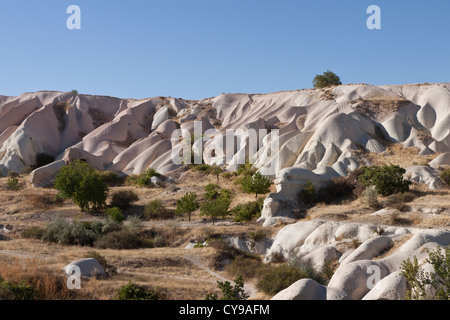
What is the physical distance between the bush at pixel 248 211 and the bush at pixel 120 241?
602cm

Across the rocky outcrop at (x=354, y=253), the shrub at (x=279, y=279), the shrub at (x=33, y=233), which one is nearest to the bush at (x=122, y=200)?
the shrub at (x=33, y=233)

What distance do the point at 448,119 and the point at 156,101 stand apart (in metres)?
32.1

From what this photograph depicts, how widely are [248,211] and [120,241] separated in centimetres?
750

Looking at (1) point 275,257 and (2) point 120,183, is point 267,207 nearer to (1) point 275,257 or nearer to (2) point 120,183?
(1) point 275,257

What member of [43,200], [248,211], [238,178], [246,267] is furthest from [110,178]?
[246,267]

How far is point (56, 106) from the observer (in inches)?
2050

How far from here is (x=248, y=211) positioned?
23.0 m

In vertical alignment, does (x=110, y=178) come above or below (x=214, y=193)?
above

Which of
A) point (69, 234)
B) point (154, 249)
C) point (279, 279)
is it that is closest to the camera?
point (279, 279)

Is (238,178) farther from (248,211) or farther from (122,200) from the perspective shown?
(248,211)

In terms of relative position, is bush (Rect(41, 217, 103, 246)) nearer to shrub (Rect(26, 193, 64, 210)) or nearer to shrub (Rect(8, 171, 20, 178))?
shrub (Rect(26, 193, 64, 210))

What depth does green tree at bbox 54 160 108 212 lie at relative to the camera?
25828 millimetres

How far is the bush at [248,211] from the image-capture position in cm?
2275
